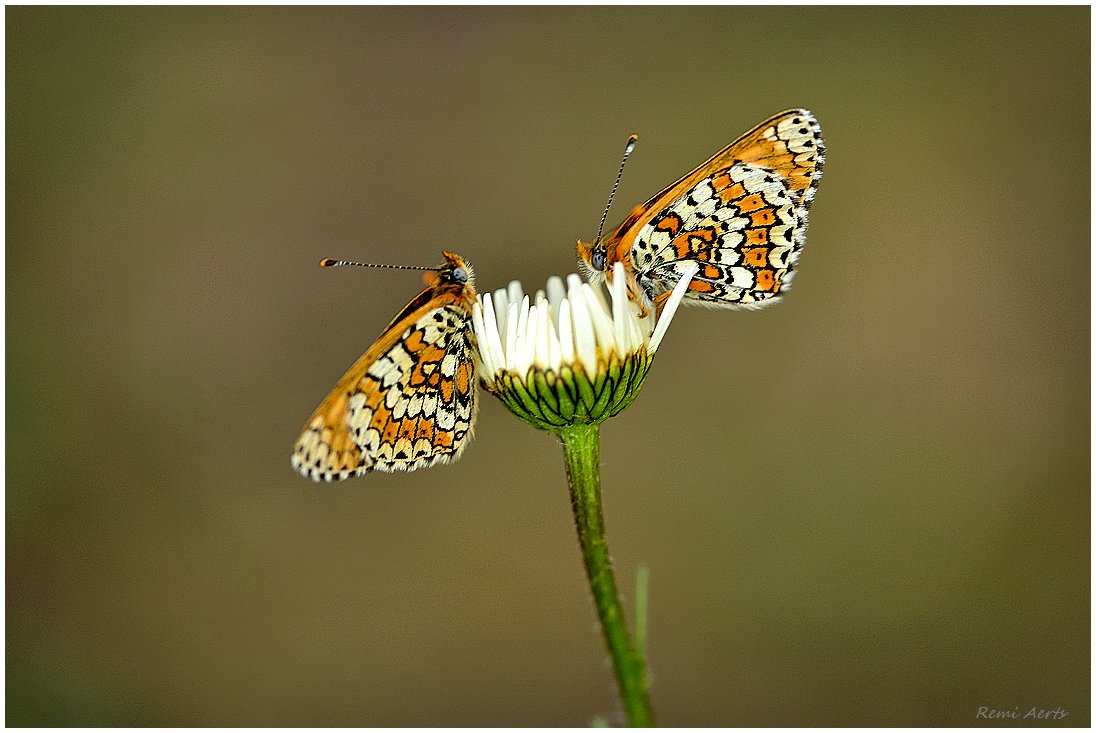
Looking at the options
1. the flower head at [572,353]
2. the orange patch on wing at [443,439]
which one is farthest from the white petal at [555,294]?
the orange patch on wing at [443,439]

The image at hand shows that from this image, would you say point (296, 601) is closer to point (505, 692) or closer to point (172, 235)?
point (505, 692)

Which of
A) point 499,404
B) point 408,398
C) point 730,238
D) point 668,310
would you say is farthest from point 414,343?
point 499,404

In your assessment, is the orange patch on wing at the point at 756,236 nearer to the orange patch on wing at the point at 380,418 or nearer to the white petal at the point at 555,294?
the white petal at the point at 555,294

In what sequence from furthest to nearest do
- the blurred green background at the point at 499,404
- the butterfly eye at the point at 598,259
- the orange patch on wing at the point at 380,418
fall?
the blurred green background at the point at 499,404, the butterfly eye at the point at 598,259, the orange patch on wing at the point at 380,418

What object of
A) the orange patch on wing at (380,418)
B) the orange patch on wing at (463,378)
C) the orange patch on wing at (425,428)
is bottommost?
the orange patch on wing at (425,428)

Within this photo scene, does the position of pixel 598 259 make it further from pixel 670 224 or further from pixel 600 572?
pixel 600 572

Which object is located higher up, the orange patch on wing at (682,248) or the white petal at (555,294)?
the orange patch on wing at (682,248)

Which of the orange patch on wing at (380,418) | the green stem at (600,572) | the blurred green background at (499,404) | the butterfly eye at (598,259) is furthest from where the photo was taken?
the blurred green background at (499,404)
